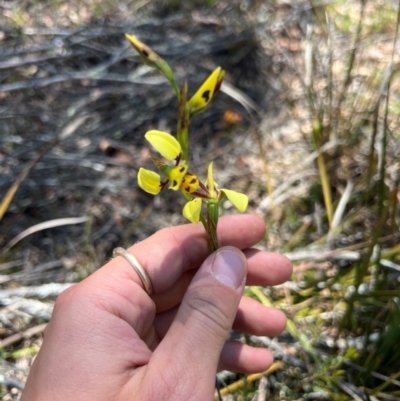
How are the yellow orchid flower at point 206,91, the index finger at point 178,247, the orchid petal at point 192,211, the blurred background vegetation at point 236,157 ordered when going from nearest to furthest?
the orchid petal at point 192,211, the yellow orchid flower at point 206,91, the index finger at point 178,247, the blurred background vegetation at point 236,157

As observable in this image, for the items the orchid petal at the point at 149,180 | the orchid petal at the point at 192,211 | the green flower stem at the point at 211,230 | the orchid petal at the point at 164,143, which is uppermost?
the orchid petal at the point at 164,143

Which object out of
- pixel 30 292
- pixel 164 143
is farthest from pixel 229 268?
pixel 30 292

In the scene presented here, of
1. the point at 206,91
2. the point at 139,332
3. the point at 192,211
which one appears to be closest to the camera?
the point at 192,211

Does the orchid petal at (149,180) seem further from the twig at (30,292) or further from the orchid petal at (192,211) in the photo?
the twig at (30,292)

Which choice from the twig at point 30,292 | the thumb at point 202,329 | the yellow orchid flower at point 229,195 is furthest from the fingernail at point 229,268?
the twig at point 30,292

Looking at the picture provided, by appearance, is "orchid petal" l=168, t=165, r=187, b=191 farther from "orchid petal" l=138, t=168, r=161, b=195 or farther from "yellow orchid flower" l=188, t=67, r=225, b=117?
"yellow orchid flower" l=188, t=67, r=225, b=117

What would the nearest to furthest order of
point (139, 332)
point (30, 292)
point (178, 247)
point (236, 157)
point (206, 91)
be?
point (206, 91)
point (139, 332)
point (178, 247)
point (30, 292)
point (236, 157)

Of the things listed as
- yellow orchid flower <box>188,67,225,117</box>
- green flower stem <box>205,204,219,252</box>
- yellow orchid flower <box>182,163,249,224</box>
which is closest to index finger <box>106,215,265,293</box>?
green flower stem <box>205,204,219,252</box>

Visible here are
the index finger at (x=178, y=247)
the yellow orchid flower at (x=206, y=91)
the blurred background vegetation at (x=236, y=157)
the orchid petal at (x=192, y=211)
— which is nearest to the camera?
the orchid petal at (x=192, y=211)

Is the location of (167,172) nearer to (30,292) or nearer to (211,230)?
(211,230)
